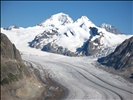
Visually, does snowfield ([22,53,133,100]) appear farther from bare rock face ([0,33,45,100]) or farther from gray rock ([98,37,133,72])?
gray rock ([98,37,133,72])

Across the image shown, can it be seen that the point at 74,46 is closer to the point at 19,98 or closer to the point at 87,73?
the point at 87,73

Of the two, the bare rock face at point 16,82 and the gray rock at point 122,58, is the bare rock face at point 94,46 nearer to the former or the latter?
the gray rock at point 122,58

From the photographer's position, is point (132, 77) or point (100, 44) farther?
point (100, 44)

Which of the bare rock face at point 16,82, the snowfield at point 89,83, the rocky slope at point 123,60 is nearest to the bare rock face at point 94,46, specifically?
the rocky slope at point 123,60

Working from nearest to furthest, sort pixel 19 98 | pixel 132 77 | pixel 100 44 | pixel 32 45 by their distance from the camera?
pixel 19 98 < pixel 132 77 < pixel 100 44 < pixel 32 45

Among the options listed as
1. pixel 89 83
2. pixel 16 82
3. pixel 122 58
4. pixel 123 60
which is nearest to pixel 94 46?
pixel 122 58

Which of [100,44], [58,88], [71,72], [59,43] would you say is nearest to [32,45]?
[59,43]
